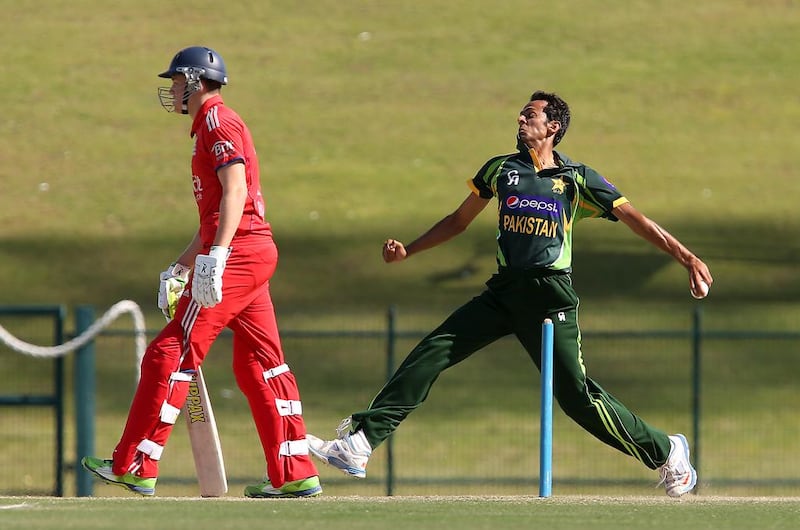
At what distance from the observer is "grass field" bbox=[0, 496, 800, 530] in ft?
22.9

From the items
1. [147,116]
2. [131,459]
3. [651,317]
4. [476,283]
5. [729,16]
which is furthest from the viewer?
[729,16]

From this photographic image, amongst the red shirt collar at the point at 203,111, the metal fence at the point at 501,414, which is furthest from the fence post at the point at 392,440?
the red shirt collar at the point at 203,111

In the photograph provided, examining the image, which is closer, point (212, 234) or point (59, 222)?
point (212, 234)

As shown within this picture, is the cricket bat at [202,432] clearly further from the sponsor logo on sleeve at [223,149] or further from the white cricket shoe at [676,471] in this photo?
the white cricket shoe at [676,471]

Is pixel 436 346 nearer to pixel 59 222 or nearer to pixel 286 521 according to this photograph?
pixel 286 521

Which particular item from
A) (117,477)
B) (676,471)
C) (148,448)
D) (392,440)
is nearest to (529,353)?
(676,471)

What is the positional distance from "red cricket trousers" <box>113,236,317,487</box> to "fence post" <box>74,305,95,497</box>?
4.49m

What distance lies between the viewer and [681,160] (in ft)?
104

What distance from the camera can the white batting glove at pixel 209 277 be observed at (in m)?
7.85

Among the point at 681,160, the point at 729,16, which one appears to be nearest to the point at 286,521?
the point at 681,160

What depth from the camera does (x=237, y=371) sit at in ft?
27.3

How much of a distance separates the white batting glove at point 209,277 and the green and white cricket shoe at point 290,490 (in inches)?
41.6

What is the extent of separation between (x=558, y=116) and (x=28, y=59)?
31075 millimetres

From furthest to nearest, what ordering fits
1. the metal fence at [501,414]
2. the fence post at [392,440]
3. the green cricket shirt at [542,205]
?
the metal fence at [501,414], the fence post at [392,440], the green cricket shirt at [542,205]
